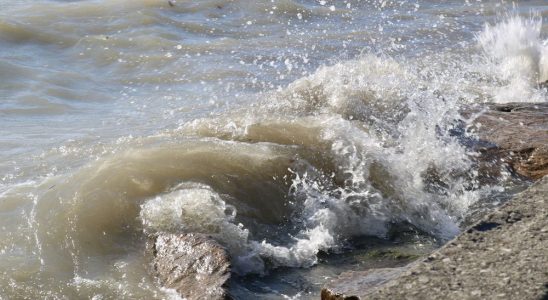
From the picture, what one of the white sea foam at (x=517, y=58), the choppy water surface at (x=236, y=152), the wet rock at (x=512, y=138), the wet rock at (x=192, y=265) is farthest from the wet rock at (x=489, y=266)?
the white sea foam at (x=517, y=58)

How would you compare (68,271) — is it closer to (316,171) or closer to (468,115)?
(316,171)

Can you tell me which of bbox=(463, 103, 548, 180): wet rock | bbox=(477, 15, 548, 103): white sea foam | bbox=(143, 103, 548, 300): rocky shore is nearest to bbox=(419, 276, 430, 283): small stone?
bbox=(143, 103, 548, 300): rocky shore

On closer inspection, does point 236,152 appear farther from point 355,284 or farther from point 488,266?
point 488,266

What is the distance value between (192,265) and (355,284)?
93cm

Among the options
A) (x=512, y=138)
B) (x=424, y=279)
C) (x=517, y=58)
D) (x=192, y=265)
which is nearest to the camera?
(x=424, y=279)

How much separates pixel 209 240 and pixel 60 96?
4133 millimetres

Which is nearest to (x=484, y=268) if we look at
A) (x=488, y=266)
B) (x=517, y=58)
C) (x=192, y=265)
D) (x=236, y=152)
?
(x=488, y=266)

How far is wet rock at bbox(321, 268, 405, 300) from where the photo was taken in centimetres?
351

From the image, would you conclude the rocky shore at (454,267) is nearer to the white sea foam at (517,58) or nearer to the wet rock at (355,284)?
the wet rock at (355,284)

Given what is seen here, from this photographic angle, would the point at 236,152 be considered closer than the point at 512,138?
Yes

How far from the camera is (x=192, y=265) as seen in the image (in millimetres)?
4238

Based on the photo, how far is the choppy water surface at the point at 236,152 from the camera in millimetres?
4625

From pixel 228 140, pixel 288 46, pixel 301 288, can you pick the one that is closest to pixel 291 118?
pixel 228 140

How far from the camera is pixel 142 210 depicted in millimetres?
4875
